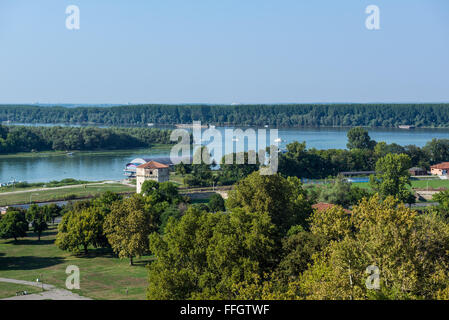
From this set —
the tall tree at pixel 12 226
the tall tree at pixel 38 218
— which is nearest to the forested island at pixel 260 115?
the tall tree at pixel 38 218

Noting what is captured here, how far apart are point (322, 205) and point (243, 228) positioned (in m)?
13.7

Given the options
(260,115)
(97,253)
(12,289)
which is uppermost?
(260,115)

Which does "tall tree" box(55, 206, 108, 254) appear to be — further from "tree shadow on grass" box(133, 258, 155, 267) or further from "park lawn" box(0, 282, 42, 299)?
"park lawn" box(0, 282, 42, 299)

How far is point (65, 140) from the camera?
75125 millimetres

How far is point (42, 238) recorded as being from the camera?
28.9 m

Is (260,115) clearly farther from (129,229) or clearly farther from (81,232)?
(129,229)

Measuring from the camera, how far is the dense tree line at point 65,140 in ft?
240

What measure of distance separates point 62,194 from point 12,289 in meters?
22.7

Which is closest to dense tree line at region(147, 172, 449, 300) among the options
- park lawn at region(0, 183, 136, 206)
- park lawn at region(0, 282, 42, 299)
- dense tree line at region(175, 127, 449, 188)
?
park lawn at region(0, 282, 42, 299)

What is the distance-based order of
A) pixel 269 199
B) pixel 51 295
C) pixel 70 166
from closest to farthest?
pixel 51 295 < pixel 269 199 < pixel 70 166

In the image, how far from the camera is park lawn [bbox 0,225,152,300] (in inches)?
741

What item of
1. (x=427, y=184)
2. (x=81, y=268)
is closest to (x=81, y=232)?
(x=81, y=268)

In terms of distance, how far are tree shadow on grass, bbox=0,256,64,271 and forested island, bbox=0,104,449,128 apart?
105 m
